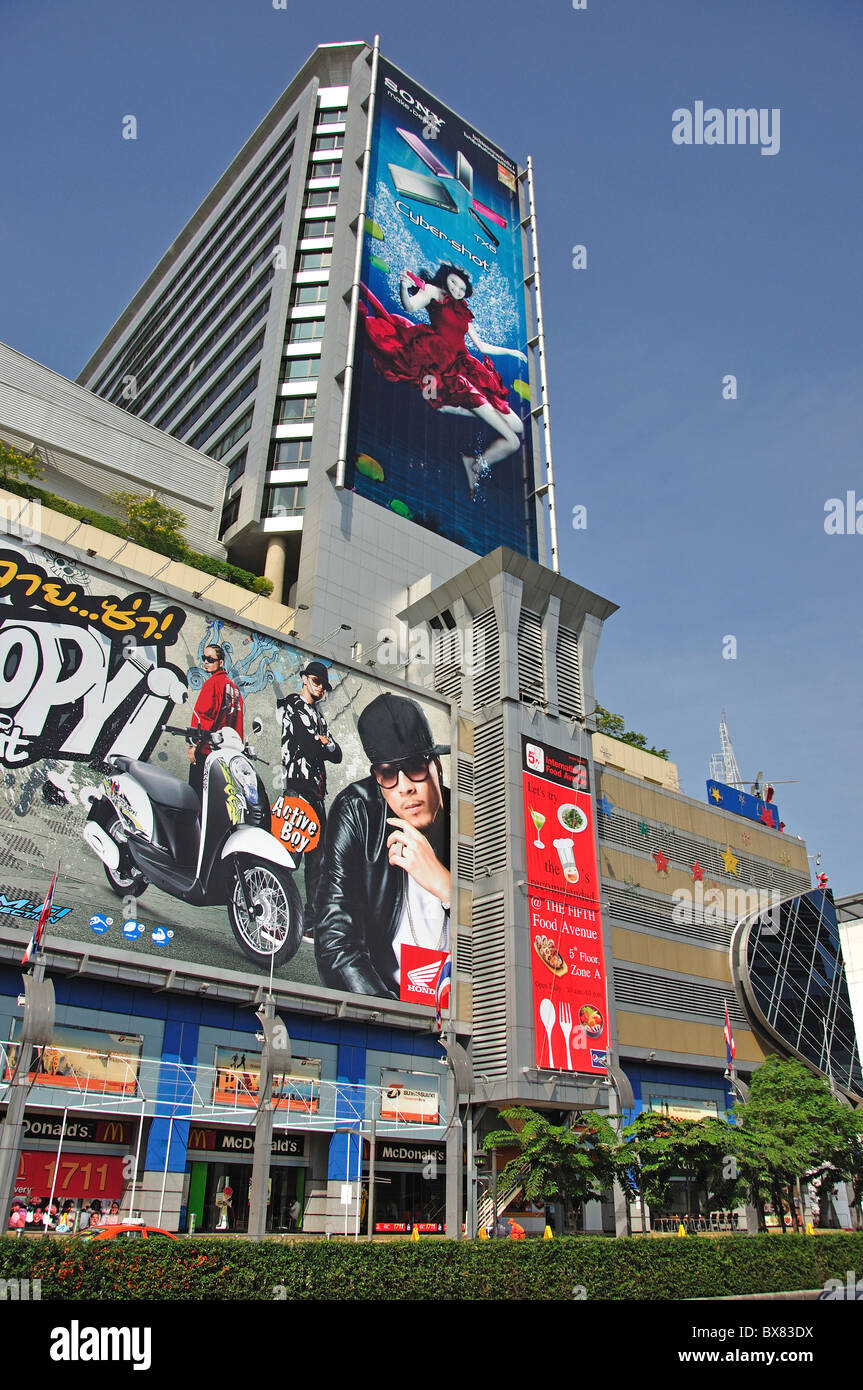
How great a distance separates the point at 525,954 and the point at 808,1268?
16.7 m

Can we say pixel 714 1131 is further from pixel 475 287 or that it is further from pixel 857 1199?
pixel 475 287

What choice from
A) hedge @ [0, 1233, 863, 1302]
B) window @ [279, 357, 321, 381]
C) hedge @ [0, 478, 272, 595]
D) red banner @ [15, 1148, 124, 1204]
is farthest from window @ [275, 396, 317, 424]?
hedge @ [0, 1233, 863, 1302]

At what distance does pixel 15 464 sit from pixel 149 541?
26.7 feet

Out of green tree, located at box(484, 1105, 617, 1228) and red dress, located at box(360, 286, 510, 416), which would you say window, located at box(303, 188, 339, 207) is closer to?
red dress, located at box(360, 286, 510, 416)

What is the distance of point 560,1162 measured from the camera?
33344 millimetres

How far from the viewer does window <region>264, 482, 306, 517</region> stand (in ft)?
217

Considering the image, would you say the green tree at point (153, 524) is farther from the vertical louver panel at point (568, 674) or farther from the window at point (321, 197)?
the window at point (321, 197)

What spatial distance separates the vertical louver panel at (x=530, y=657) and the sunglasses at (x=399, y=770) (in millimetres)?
7102

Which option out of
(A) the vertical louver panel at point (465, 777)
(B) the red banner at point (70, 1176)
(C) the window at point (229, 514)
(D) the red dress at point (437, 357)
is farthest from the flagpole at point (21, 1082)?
(D) the red dress at point (437, 357)

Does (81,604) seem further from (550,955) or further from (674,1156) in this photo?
(674,1156)

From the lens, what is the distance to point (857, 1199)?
49156mm

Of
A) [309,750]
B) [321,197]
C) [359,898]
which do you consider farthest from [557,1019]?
[321,197]

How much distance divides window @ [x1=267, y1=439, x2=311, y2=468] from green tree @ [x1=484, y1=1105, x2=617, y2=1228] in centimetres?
4741
